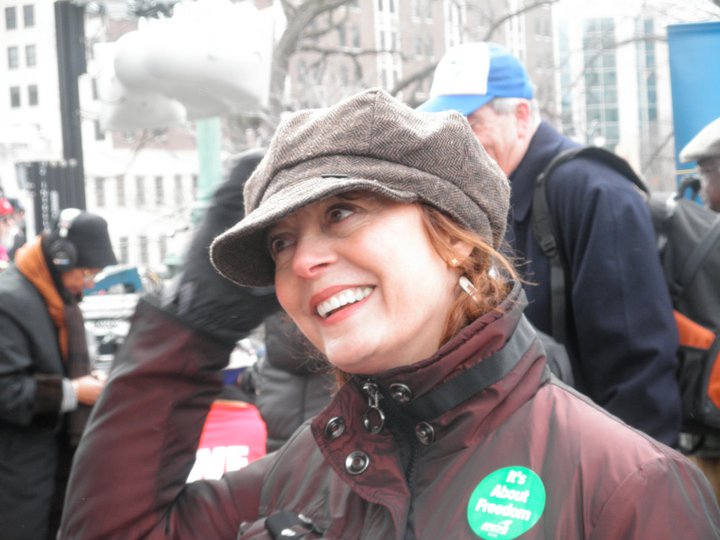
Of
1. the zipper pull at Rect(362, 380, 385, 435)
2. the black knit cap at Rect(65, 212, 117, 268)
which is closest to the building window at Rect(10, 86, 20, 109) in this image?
the black knit cap at Rect(65, 212, 117, 268)

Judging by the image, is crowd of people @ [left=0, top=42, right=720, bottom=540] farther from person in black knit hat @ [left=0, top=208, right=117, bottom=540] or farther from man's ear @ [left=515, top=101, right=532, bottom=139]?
person in black knit hat @ [left=0, top=208, right=117, bottom=540]

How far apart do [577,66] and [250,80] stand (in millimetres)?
20592

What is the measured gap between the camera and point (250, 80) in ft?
15.8

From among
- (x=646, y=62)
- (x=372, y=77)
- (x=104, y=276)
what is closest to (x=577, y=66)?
(x=372, y=77)

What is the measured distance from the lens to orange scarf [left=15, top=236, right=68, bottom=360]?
4656 mm

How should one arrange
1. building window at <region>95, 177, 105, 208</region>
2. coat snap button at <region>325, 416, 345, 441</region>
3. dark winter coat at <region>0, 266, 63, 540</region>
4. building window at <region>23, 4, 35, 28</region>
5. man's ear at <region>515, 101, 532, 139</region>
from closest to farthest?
coat snap button at <region>325, 416, 345, 441</region>, man's ear at <region>515, 101, 532, 139</region>, dark winter coat at <region>0, 266, 63, 540</region>, building window at <region>23, 4, 35, 28</region>, building window at <region>95, 177, 105, 208</region>

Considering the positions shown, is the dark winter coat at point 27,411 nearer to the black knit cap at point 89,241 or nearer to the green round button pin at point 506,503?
the black knit cap at point 89,241

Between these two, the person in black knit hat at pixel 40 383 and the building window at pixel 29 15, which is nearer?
the person in black knit hat at pixel 40 383

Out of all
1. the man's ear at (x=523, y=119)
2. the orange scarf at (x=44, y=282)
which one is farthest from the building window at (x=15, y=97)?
the man's ear at (x=523, y=119)

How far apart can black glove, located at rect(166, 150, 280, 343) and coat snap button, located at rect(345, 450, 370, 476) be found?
13.1 inches

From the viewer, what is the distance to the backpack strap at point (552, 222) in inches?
127

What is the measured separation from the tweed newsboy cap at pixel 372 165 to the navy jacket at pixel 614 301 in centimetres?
122

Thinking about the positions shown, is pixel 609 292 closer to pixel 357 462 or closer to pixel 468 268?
pixel 468 268

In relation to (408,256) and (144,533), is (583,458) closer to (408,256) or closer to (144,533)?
Result: (408,256)
